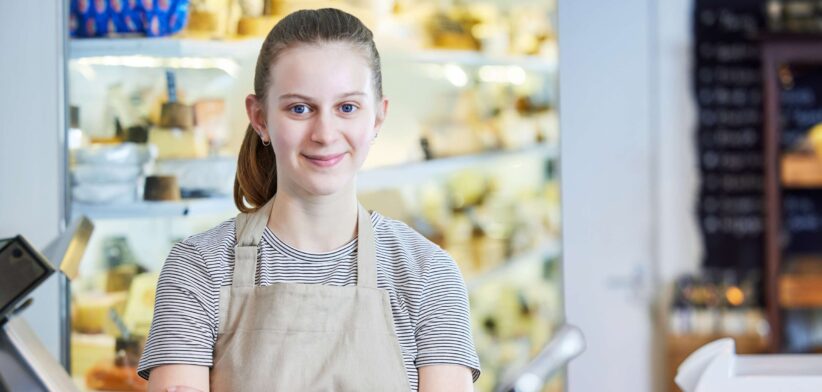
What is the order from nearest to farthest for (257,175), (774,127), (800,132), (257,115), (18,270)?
(257,115) < (257,175) < (18,270) < (774,127) < (800,132)

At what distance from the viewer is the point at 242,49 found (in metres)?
3.23

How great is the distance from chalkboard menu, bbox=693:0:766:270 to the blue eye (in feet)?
14.2

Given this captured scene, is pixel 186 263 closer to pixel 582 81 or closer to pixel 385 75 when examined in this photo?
pixel 385 75

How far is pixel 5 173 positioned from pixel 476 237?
152cm

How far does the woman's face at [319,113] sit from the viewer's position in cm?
136

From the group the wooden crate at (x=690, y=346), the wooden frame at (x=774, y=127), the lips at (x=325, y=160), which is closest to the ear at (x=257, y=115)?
the lips at (x=325, y=160)

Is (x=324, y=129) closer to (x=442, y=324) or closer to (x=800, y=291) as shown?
(x=442, y=324)

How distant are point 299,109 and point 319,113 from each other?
29 mm

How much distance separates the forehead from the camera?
137 cm

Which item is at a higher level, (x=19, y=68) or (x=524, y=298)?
(x=19, y=68)

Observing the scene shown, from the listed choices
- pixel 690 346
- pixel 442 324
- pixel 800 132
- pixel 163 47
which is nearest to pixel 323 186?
pixel 442 324

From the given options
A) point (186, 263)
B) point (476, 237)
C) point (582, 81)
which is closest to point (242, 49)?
point (476, 237)

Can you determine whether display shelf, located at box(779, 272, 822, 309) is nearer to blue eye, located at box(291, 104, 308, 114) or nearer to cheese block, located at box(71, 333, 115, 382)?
cheese block, located at box(71, 333, 115, 382)

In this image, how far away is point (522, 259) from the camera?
148 inches
